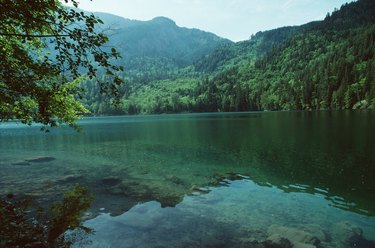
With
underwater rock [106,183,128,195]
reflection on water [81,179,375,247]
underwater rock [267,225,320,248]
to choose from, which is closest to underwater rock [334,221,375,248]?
reflection on water [81,179,375,247]

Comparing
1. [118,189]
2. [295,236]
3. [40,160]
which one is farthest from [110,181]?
[40,160]

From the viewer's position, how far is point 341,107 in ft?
525

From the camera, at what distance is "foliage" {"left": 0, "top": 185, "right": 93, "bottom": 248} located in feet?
41.7

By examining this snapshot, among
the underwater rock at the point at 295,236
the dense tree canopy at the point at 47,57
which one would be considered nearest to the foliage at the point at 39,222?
the dense tree canopy at the point at 47,57

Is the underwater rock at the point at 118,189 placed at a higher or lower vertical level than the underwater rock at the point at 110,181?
higher

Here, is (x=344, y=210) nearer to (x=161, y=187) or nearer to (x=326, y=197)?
(x=326, y=197)

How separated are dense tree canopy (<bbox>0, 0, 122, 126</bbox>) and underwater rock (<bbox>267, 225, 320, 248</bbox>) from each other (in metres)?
12.1

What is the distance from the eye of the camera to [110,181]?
26.8m

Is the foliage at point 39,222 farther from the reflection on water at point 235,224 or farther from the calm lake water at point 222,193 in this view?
the reflection on water at point 235,224

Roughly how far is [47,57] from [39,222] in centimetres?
1070

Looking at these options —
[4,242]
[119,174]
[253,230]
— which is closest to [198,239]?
[253,230]

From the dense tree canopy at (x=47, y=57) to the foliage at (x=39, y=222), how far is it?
6.11 meters

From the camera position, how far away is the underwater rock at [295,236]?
13.3m

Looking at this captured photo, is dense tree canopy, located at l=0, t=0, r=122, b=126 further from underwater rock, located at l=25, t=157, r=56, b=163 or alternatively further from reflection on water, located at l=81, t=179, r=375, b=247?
underwater rock, located at l=25, t=157, r=56, b=163
